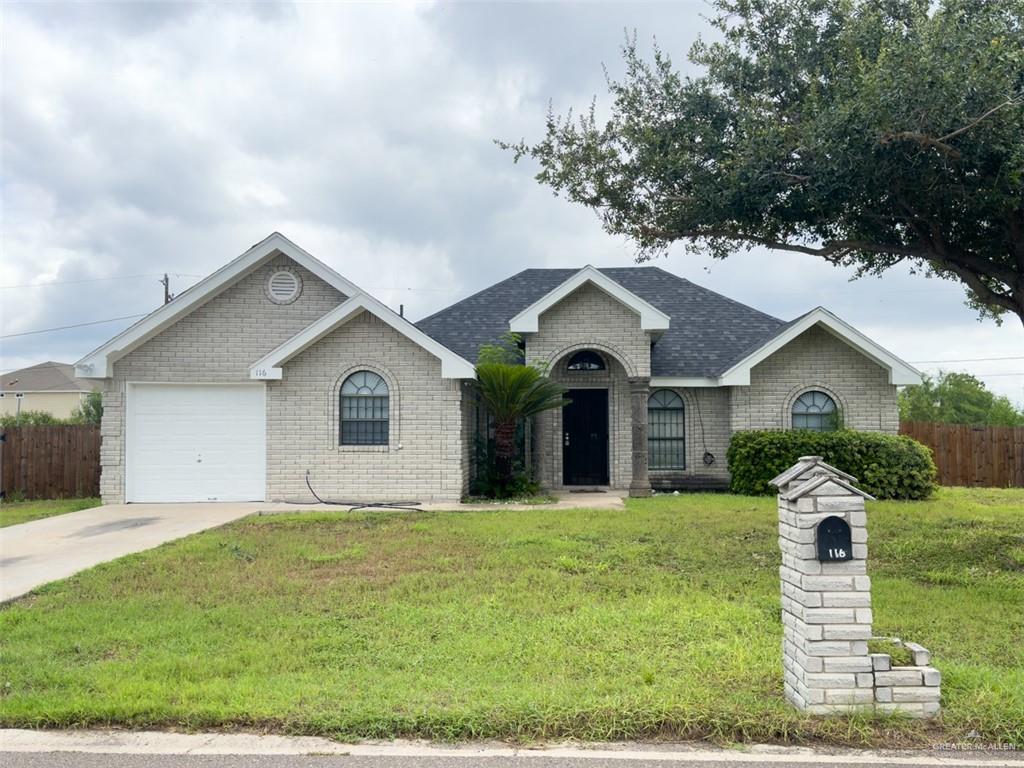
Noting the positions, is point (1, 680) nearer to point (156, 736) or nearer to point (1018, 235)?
point (156, 736)

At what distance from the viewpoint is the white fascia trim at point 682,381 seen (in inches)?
661

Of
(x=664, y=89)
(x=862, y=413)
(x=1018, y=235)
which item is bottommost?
(x=862, y=413)

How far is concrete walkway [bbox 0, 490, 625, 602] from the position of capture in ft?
28.9

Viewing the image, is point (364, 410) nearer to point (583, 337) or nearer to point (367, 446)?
point (367, 446)

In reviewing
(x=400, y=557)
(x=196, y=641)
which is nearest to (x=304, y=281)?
(x=400, y=557)

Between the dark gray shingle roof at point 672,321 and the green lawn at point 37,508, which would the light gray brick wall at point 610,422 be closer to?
the dark gray shingle roof at point 672,321

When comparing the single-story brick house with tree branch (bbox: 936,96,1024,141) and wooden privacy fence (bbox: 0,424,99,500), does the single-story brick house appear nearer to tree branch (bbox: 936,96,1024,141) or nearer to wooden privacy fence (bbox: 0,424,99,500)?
wooden privacy fence (bbox: 0,424,99,500)

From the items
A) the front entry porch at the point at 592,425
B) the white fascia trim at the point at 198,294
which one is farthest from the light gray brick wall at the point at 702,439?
the white fascia trim at the point at 198,294

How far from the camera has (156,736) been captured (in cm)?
435

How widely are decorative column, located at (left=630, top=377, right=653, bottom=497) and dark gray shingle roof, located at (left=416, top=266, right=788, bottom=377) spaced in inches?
49.4

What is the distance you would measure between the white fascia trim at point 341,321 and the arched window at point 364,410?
1.09m

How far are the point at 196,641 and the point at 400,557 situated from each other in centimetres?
353

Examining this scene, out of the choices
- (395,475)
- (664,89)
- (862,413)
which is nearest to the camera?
(664,89)

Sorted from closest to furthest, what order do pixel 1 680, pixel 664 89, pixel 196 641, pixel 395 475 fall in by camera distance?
pixel 1 680
pixel 196 641
pixel 664 89
pixel 395 475
